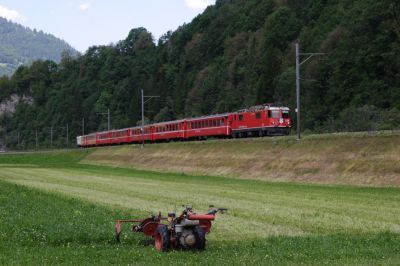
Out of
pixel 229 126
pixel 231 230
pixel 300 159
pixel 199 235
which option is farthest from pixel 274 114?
pixel 199 235

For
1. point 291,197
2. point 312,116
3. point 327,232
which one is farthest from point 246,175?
point 312,116

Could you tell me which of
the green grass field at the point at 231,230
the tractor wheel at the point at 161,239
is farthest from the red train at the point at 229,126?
the tractor wheel at the point at 161,239

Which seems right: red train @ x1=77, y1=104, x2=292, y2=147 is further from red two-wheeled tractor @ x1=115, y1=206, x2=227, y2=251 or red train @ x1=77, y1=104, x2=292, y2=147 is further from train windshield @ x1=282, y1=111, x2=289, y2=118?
red two-wheeled tractor @ x1=115, y1=206, x2=227, y2=251

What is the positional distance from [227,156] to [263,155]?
6715 millimetres

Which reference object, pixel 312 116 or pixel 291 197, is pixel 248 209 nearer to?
pixel 291 197

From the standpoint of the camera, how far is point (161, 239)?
571 inches

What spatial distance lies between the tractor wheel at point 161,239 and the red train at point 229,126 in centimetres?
4829

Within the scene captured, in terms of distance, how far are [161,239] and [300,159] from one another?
3354cm

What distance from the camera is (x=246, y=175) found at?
167ft

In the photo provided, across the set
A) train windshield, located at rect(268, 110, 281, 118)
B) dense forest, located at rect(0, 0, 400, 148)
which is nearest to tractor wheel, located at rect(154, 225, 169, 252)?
dense forest, located at rect(0, 0, 400, 148)

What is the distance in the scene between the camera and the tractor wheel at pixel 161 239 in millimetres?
14383

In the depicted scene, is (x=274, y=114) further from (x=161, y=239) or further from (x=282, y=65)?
(x=282, y=65)

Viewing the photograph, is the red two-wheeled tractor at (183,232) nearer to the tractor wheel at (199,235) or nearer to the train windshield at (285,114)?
the tractor wheel at (199,235)

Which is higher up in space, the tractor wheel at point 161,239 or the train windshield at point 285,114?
the train windshield at point 285,114
